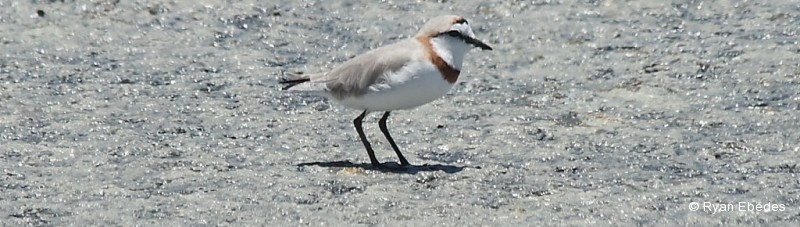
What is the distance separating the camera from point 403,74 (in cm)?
→ 654

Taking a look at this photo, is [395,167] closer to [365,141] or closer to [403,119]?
[365,141]

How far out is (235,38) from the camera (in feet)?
29.4

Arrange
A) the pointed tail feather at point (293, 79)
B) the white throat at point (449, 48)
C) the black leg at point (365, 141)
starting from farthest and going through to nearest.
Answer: the pointed tail feather at point (293, 79), the black leg at point (365, 141), the white throat at point (449, 48)

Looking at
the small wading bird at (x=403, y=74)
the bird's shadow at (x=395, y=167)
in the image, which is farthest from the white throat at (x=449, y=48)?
the bird's shadow at (x=395, y=167)

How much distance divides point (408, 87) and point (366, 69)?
275 mm

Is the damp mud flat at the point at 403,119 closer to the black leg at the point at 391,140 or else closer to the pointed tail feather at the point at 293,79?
the black leg at the point at 391,140

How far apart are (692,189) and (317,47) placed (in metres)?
3.19

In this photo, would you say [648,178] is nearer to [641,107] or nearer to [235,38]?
[641,107]

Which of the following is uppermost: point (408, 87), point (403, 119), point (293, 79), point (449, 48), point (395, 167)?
point (449, 48)

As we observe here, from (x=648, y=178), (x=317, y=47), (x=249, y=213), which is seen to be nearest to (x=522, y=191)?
(x=648, y=178)

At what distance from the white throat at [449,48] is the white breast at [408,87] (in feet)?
0.32

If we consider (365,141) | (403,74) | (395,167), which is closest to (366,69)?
(403,74)

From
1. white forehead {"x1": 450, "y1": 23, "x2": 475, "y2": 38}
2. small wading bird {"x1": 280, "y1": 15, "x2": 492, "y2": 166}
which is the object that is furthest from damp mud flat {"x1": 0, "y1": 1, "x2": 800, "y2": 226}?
white forehead {"x1": 450, "y1": 23, "x2": 475, "y2": 38}

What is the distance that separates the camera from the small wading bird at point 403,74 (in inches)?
257
